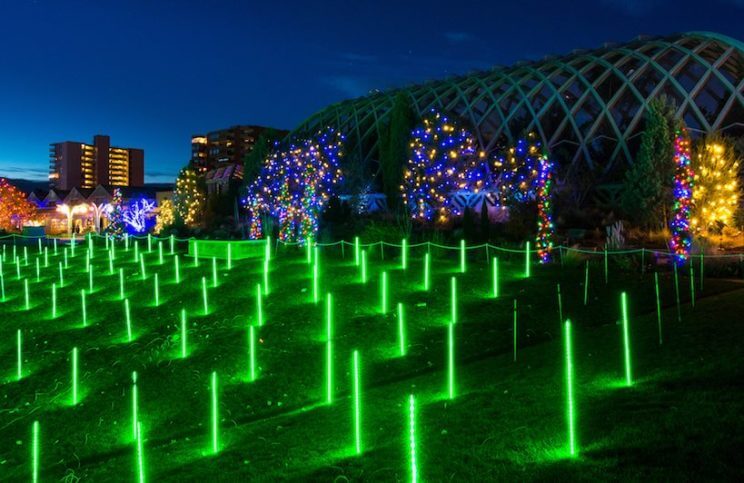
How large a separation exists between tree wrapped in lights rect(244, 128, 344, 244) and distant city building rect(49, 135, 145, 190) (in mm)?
136279

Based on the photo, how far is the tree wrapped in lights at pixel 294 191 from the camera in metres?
22.7

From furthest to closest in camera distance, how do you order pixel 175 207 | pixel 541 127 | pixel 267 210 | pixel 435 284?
pixel 175 207
pixel 541 127
pixel 267 210
pixel 435 284

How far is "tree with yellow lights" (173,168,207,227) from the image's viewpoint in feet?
138

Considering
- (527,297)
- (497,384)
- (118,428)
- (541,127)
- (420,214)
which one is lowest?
(118,428)

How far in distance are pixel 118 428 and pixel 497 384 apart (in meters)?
5.37

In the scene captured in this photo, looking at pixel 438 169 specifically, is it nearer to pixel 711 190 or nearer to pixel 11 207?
pixel 711 190

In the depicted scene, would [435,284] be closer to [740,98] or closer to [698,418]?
[698,418]

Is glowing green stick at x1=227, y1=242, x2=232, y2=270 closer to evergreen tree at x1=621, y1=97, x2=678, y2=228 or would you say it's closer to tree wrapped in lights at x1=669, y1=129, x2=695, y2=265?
tree wrapped in lights at x1=669, y1=129, x2=695, y2=265

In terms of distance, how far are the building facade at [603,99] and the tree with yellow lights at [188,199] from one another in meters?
11.8

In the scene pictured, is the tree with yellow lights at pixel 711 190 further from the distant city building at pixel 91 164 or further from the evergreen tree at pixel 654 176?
the distant city building at pixel 91 164

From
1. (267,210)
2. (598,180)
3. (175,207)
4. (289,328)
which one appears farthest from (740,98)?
(175,207)

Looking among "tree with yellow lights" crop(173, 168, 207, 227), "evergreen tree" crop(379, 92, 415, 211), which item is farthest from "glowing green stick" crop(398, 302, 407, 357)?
"tree with yellow lights" crop(173, 168, 207, 227)

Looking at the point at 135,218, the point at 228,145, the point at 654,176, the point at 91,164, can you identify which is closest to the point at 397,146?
the point at 654,176

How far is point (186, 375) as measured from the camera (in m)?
9.96
